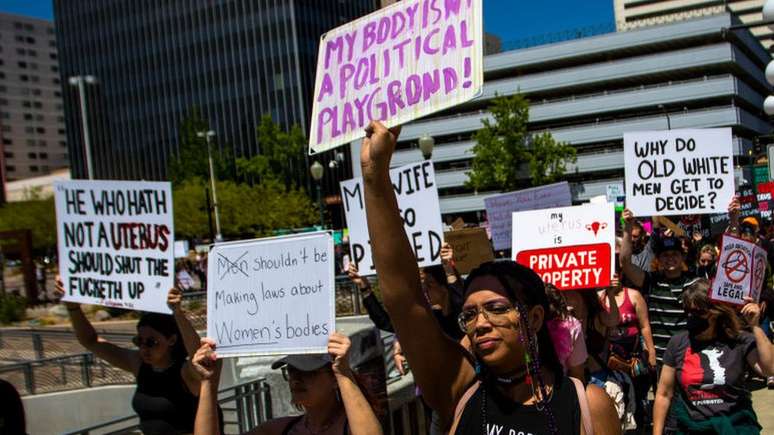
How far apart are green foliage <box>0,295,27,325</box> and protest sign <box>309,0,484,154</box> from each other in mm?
21808

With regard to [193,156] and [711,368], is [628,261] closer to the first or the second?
[711,368]

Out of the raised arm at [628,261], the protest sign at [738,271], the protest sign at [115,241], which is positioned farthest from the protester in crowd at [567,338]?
the raised arm at [628,261]

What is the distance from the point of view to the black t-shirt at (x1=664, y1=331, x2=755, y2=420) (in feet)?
14.7

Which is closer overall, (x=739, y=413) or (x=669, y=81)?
(x=739, y=413)

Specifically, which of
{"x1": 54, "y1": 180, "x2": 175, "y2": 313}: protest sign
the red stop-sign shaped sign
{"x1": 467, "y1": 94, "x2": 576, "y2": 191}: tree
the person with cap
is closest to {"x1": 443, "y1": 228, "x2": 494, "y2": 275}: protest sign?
the person with cap

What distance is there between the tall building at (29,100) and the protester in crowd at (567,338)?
489 feet

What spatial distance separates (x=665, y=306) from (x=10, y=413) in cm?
536

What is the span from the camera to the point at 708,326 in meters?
4.68

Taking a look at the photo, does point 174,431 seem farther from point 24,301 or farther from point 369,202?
point 24,301

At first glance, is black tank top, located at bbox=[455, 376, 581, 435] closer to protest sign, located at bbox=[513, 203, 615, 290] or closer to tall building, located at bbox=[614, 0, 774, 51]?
protest sign, located at bbox=[513, 203, 615, 290]

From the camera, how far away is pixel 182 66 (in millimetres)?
85312

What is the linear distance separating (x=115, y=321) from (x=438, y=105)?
69.5 ft

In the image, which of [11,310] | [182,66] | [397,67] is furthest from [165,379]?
[182,66]

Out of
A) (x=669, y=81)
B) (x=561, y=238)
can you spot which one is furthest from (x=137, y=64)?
(x=561, y=238)
